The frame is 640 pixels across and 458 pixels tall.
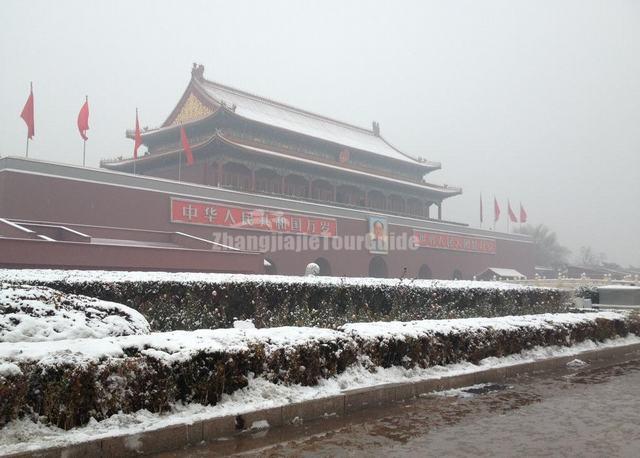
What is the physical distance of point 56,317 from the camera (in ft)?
14.5

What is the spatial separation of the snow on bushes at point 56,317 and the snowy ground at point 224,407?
40.7 inches

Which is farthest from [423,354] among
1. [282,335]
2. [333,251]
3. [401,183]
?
[401,183]

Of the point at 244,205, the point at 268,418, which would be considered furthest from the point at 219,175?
the point at 268,418

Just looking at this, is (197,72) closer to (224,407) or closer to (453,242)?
(453,242)

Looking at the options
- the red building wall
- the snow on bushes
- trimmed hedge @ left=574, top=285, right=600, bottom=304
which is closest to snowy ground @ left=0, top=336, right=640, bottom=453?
the snow on bushes

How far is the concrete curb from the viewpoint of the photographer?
129 inches

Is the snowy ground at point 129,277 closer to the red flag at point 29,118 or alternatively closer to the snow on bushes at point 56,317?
the snow on bushes at point 56,317

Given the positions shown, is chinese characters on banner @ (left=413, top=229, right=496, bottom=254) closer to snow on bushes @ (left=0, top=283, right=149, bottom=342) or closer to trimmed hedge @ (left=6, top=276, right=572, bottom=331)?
trimmed hedge @ (left=6, top=276, right=572, bottom=331)

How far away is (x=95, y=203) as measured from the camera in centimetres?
1850

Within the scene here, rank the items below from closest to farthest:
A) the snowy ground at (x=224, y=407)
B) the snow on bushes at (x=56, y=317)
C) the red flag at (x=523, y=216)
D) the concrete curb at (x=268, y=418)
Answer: the snowy ground at (x=224, y=407), the concrete curb at (x=268, y=418), the snow on bushes at (x=56, y=317), the red flag at (x=523, y=216)

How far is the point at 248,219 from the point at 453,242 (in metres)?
17.2

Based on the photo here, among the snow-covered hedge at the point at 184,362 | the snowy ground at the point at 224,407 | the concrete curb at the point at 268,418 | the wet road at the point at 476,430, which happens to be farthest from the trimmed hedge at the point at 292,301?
the wet road at the point at 476,430

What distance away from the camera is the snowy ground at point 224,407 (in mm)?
3152

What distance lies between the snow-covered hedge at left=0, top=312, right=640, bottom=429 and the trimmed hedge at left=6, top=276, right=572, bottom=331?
1.14m
